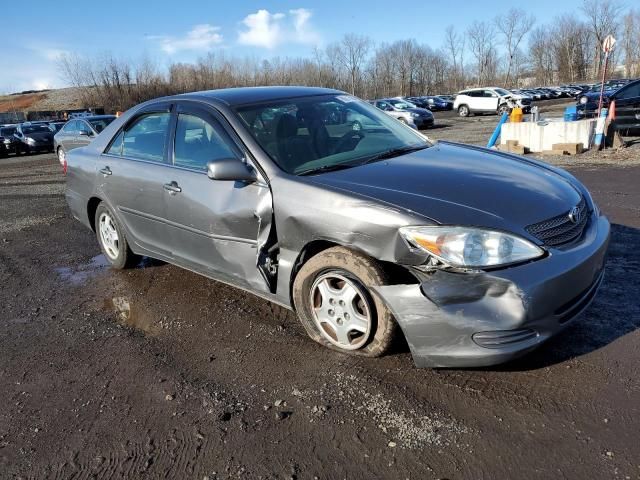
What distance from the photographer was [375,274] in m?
2.80

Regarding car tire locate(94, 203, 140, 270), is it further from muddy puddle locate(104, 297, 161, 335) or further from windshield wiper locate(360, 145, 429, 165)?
windshield wiper locate(360, 145, 429, 165)

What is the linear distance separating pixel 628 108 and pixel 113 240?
13077 mm

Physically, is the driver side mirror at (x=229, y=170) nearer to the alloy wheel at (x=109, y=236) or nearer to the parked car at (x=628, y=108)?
the alloy wheel at (x=109, y=236)

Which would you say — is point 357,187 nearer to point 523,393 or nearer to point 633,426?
point 523,393

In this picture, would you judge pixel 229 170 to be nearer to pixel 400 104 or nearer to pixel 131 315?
pixel 131 315

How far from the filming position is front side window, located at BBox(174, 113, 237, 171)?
12.0 feet

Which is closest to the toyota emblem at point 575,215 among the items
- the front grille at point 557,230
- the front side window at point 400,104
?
the front grille at point 557,230

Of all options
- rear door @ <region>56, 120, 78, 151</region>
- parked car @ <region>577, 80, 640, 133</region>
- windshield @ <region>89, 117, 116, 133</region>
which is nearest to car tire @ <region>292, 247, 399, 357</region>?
parked car @ <region>577, 80, 640, 133</region>

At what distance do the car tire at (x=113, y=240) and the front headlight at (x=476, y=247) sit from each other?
3.29 m

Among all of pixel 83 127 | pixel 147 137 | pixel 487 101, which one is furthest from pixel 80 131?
pixel 487 101

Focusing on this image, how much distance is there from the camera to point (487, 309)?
2541mm

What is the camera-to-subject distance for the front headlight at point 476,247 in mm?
2578

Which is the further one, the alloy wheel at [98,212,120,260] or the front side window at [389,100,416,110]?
the front side window at [389,100,416,110]

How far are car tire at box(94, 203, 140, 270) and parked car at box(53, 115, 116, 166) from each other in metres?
11.1
